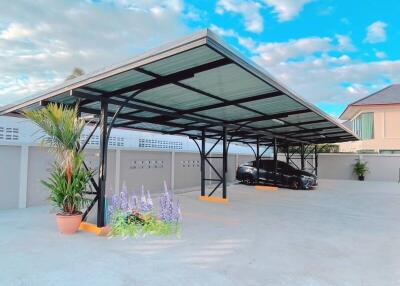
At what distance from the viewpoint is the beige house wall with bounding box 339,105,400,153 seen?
64.4ft

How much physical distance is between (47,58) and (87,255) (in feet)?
40.9

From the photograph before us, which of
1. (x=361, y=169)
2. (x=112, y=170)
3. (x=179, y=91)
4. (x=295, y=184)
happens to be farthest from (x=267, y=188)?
(x=361, y=169)

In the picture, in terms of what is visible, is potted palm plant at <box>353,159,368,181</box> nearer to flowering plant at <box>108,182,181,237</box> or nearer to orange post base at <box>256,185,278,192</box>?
orange post base at <box>256,185,278,192</box>

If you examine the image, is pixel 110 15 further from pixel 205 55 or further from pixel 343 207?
pixel 343 207

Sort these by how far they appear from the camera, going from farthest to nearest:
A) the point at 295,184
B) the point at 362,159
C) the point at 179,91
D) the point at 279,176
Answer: the point at 362,159 → the point at 279,176 → the point at 295,184 → the point at 179,91

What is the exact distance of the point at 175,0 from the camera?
26.1ft

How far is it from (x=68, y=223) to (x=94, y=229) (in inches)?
17.5

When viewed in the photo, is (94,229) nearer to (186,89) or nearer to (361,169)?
(186,89)

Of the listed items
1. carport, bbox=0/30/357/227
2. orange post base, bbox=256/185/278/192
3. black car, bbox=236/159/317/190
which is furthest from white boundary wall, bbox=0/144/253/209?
orange post base, bbox=256/185/278/192

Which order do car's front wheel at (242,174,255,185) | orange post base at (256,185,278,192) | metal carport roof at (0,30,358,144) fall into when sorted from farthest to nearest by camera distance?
1. car's front wheel at (242,174,255,185)
2. orange post base at (256,185,278,192)
3. metal carport roof at (0,30,358,144)

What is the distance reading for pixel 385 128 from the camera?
19.9 m

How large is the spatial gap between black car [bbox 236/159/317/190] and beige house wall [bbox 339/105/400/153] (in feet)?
31.8

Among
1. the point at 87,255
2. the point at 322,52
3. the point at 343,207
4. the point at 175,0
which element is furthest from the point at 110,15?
the point at 322,52

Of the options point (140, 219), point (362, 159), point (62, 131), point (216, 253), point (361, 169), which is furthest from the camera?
point (362, 159)
